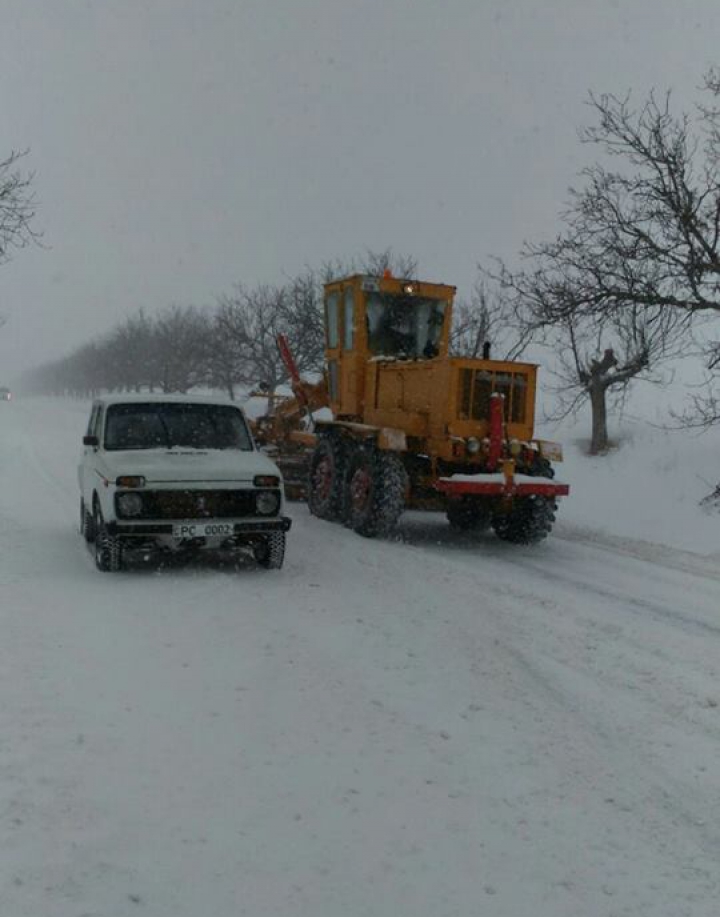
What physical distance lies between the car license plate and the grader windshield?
16.3 ft

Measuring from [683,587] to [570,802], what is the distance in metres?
5.09

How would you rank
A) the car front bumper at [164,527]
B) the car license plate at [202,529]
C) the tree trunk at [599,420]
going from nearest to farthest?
the car front bumper at [164,527], the car license plate at [202,529], the tree trunk at [599,420]

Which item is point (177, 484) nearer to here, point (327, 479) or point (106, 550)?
point (106, 550)

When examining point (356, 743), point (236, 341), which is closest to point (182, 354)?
point (236, 341)

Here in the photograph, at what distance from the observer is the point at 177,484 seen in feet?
26.1

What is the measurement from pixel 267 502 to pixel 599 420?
53.7ft

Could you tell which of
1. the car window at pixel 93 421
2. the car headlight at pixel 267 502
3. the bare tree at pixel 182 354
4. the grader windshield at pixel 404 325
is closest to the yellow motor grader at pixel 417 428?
the grader windshield at pixel 404 325

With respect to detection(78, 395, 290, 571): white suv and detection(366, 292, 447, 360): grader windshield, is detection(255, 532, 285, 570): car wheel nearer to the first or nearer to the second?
detection(78, 395, 290, 571): white suv

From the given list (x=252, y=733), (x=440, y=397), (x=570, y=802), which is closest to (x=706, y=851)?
(x=570, y=802)

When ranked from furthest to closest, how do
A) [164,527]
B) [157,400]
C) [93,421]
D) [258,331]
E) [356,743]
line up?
1. [258,331]
2. [93,421]
3. [157,400]
4. [164,527]
5. [356,743]

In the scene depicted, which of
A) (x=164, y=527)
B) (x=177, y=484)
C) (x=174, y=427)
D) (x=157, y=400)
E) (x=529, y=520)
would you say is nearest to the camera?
(x=164, y=527)

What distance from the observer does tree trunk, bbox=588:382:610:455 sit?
22.6m

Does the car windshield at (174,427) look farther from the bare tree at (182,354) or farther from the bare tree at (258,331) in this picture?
the bare tree at (182,354)

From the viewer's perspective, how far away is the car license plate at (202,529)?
7.85 m
